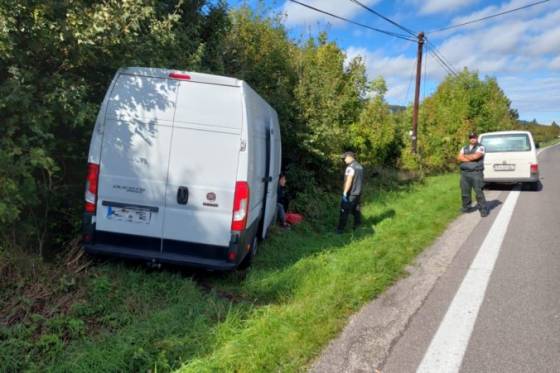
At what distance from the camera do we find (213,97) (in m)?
4.42

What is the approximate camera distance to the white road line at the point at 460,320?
3172mm

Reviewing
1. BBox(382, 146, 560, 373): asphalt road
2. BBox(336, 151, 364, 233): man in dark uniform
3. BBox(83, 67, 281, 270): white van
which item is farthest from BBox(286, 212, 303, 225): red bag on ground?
BBox(83, 67, 281, 270): white van

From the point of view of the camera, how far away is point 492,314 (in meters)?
4.04

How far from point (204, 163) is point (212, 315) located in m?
1.52

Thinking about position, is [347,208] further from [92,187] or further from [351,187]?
[92,187]

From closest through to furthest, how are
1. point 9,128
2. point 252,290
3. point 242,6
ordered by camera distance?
point 9,128 < point 252,290 < point 242,6

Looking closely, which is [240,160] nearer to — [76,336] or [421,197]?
[76,336]

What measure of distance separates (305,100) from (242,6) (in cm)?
521

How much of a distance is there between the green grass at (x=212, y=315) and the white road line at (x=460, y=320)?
30.2 inches

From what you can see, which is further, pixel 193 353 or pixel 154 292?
pixel 154 292

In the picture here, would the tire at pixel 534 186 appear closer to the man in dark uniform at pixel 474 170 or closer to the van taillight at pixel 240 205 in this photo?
the man in dark uniform at pixel 474 170

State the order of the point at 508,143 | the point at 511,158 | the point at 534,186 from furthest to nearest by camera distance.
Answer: the point at 534,186 → the point at 508,143 → the point at 511,158

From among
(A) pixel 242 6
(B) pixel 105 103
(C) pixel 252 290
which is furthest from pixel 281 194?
(A) pixel 242 6

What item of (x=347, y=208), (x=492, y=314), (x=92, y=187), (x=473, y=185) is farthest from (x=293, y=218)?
(x=492, y=314)
